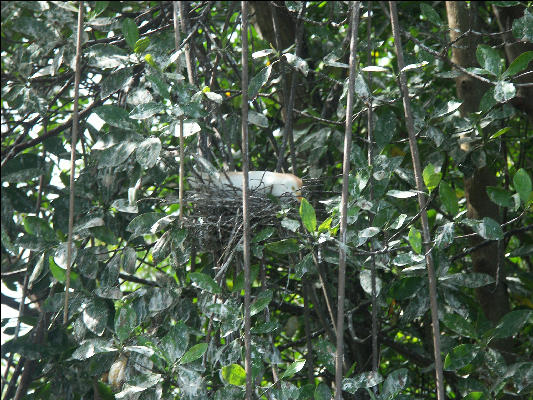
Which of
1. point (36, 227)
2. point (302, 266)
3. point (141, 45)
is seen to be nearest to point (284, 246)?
point (302, 266)

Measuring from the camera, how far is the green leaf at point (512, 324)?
1.59 meters

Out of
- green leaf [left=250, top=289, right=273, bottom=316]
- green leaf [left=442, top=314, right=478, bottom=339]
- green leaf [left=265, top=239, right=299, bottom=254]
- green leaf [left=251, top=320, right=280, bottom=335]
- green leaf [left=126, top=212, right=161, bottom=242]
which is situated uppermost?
green leaf [left=126, top=212, right=161, bottom=242]

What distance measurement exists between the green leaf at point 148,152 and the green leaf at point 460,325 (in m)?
0.70

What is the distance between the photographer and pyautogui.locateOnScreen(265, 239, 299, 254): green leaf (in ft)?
4.67

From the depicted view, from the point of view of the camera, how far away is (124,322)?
53.7 inches

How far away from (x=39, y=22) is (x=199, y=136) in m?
0.48

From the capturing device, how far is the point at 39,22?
1728mm

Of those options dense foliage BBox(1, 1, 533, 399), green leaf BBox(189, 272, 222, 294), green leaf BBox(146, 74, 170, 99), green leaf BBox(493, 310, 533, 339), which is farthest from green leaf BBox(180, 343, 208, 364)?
green leaf BBox(493, 310, 533, 339)

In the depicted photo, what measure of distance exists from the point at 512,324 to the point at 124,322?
800 millimetres

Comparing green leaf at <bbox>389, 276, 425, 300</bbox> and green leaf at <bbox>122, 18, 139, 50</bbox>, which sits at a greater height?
green leaf at <bbox>122, 18, 139, 50</bbox>

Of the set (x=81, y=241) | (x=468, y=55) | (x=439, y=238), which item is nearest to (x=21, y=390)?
(x=81, y=241)

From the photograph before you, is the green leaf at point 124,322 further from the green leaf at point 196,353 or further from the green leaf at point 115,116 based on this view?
the green leaf at point 115,116

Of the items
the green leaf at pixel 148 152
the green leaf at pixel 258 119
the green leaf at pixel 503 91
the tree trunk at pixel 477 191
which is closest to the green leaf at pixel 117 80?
the green leaf at pixel 148 152

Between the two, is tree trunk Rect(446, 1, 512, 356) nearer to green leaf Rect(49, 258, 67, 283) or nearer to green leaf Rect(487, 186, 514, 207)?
green leaf Rect(487, 186, 514, 207)
